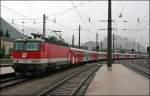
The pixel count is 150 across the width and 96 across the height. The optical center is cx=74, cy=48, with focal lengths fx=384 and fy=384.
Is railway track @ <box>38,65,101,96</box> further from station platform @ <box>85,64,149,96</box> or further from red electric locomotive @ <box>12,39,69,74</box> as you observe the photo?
red electric locomotive @ <box>12,39,69,74</box>

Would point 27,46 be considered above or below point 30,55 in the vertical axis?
above

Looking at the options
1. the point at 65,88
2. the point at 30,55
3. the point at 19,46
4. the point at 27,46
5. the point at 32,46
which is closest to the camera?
the point at 65,88

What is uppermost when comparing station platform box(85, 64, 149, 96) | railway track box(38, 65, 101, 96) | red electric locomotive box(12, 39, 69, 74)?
red electric locomotive box(12, 39, 69, 74)

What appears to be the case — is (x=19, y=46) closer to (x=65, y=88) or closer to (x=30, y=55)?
(x=30, y=55)

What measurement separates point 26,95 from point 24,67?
989cm

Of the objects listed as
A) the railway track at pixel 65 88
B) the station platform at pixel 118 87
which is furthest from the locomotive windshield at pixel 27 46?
the station platform at pixel 118 87

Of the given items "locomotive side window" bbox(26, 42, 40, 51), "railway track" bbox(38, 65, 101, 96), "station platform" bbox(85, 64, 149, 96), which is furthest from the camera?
"locomotive side window" bbox(26, 42, 40, 51)

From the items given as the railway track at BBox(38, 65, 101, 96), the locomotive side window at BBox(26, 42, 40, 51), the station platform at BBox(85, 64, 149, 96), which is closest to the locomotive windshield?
the locomotive side window at BBox(26, 42, 40, 51)

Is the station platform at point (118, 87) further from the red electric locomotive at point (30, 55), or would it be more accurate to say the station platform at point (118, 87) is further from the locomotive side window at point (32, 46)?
the locomotive side window at point (32, 46)

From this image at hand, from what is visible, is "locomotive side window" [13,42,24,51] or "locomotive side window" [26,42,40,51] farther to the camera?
"locomotive side window" [13,42,24,51]

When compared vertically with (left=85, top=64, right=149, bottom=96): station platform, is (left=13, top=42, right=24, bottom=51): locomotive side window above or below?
above

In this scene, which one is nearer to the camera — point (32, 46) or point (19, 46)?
point (32, 46)

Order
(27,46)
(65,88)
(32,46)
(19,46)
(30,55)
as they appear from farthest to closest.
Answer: (19,46)
(27,46)
(32,46)
(30,55)
(65,88)

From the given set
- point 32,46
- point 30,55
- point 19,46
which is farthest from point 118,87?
point 19,46
